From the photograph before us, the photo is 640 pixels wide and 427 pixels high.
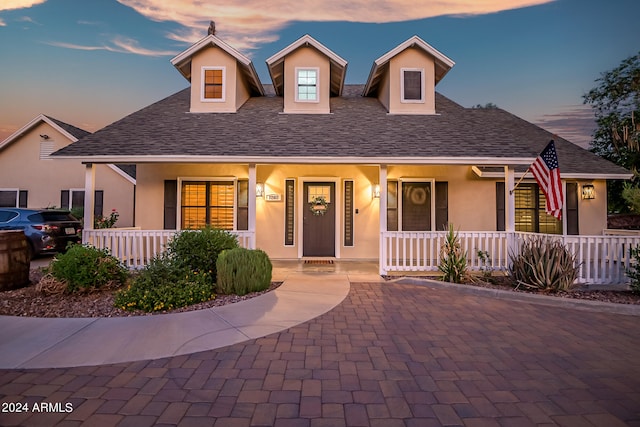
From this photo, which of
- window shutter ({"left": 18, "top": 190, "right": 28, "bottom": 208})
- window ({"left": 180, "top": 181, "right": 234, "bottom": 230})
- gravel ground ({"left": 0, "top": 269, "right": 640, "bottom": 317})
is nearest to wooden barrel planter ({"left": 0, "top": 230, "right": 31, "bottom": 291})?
gravel ground ({"left": 0, "top": 269, "right": 640, "bottom": 317})

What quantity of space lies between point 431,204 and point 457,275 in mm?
3429

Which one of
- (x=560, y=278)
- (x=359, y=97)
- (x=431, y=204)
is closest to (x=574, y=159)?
(x=431, y=204)

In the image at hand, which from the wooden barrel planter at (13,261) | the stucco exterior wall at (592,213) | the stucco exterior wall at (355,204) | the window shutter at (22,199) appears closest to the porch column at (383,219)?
the stucco exterior wall at (355,204)

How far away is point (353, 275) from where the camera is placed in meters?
Result: 7.89

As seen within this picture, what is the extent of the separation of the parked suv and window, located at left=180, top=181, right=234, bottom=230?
12.1ft

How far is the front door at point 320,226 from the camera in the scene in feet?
33.4

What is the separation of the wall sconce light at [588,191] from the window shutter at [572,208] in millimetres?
257

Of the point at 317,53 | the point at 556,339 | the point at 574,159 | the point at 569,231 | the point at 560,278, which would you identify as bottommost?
the point at 556,339

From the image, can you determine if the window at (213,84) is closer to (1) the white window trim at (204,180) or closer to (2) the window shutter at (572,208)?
(1) the white window trim at (204,180)

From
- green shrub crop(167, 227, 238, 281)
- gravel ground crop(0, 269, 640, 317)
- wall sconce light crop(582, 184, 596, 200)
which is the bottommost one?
gravel ground crop(0, 269, 640, 317)

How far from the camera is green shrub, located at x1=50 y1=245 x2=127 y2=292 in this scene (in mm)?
5715

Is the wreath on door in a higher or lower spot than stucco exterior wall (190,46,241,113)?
lower

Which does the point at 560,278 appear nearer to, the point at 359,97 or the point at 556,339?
the point at 556,339

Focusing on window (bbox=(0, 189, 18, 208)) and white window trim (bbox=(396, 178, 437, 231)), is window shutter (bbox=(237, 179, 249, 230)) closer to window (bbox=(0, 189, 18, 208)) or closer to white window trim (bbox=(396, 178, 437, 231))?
white window trim (bbox=(396, 178, 437, 231))
